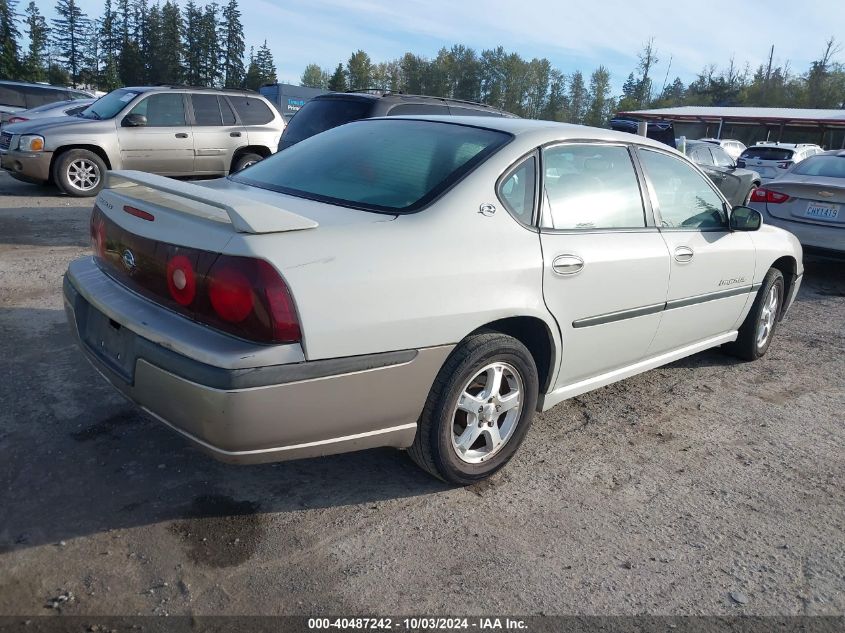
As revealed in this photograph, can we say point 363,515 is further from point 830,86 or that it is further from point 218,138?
point 830,86

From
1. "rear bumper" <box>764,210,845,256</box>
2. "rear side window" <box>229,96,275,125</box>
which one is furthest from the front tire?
"rear side window" <box>229,96,275,125</box>

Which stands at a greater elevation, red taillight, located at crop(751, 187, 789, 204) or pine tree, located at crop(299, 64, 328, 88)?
pine tree, located at crop(299, 64, 328, 88)

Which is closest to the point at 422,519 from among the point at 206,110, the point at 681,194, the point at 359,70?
the point at 681,194

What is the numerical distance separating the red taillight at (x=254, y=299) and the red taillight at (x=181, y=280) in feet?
0.39

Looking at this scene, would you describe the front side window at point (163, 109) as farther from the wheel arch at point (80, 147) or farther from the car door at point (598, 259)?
the car door at point (598, 259)

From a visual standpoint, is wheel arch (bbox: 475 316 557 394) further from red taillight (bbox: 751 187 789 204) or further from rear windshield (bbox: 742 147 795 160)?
rear windshield (bbox: 742 147 795 160)

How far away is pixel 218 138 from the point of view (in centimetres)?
1059

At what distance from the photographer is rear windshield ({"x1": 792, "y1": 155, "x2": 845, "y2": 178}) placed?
820 cm

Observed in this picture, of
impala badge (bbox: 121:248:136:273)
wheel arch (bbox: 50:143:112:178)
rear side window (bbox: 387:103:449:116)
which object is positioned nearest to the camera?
impala badge (bbox: 121:248:136:273)

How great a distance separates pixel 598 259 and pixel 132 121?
871 centimetres

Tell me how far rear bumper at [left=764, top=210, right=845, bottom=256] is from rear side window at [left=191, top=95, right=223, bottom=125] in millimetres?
8243

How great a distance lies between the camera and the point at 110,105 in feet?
33.5

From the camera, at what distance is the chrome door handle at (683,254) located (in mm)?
3750

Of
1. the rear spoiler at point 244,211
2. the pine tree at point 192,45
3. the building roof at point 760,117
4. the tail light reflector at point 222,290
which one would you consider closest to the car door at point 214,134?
the rear spoiler at point 244,211
